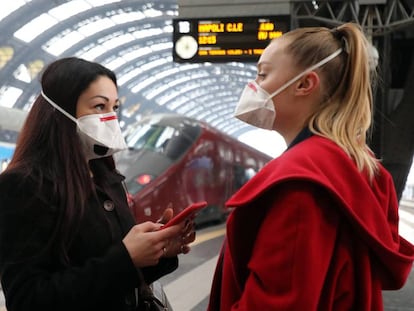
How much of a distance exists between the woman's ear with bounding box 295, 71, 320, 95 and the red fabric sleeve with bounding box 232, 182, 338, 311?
367 mm

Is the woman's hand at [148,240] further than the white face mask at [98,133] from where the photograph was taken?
No

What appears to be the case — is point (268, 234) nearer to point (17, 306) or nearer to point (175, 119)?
point (17, 306)

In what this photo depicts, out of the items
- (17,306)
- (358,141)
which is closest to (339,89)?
(358,141)

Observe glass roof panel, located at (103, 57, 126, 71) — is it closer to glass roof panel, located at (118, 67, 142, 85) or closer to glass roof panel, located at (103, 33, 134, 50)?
glass roof panel, located at (118, 67, 142, 85)

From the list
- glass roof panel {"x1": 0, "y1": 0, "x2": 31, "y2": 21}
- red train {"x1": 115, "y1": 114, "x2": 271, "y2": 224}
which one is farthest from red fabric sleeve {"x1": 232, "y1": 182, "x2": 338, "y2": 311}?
glass roof panel {"x1": 0, "y1": 0, "x2": 31, "y2": 21}

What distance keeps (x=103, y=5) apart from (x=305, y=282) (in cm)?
2607

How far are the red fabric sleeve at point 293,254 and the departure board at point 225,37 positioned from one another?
6.38 meters

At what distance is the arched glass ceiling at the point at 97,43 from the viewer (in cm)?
2494

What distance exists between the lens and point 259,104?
166 cm

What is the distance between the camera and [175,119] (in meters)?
10.8

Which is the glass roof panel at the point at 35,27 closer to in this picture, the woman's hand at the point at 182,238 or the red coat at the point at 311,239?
the woman's hand at the point at 182,238

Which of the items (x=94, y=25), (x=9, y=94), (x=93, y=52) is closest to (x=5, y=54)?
(x=9, y=94)

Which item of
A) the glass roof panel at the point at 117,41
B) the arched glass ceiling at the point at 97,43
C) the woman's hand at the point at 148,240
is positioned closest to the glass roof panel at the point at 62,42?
the arched glass ceiling at the point at 97,43

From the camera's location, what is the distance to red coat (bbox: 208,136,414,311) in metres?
1.22
